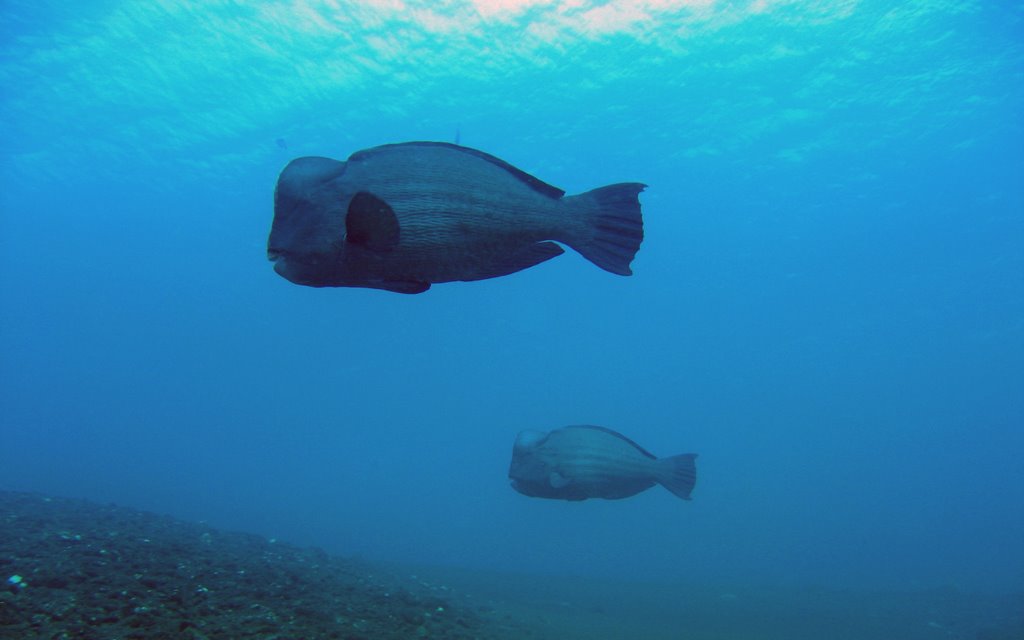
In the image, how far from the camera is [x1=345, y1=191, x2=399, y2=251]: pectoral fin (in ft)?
4.78

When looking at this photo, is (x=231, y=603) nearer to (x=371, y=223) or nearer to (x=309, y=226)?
(x=309, y=226)

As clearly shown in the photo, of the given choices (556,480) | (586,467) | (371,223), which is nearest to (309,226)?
(371,223)

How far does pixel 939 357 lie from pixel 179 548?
72.2m

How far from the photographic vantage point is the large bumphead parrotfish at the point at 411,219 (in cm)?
156

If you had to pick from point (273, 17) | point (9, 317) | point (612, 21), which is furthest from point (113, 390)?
point (612, 21)

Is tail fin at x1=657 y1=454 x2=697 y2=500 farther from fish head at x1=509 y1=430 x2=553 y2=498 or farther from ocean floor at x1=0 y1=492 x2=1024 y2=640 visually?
ocean floor at x1=0 y1=492 x2=1024 y2=640

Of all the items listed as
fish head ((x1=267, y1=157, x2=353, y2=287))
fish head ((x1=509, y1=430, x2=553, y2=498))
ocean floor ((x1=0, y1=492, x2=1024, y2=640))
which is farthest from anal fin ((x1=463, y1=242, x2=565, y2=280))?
fish head ((x1=509, y1=430, x2=553, y2=498))

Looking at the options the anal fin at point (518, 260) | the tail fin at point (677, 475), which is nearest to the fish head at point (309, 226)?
Answer: the anal fin at point (518, 260)

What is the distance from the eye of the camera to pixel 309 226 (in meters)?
1.59

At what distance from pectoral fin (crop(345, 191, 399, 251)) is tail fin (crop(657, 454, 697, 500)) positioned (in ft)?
13.9

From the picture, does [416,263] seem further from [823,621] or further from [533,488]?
[823,621]

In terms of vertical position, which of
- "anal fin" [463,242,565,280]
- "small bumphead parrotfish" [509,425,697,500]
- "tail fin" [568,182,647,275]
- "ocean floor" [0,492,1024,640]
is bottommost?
"ocean floor" [0,492,1024,640]

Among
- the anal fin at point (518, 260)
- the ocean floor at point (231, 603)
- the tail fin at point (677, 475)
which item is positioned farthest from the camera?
the tail fin at point (677, 475)

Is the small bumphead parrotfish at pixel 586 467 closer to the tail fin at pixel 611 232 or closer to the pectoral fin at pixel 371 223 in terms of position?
the tail fin at pixel 611 232
